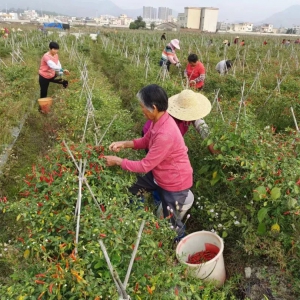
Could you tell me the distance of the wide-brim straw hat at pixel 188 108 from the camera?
3.09 m

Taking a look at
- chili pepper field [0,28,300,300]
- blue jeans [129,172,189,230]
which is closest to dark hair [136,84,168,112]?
chili pepper field [0,28,300,300]

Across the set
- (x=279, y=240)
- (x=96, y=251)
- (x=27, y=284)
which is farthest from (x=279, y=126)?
(x=27, y=284)

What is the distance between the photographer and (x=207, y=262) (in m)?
2.43

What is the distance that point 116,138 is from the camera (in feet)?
13.9

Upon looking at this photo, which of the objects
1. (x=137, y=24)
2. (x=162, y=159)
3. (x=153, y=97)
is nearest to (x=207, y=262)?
(x=162, y=159)

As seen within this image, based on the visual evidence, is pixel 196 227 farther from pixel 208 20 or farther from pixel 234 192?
pixel 208 20

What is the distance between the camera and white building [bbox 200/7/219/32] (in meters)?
77.1

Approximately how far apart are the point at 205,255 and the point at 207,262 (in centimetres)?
36

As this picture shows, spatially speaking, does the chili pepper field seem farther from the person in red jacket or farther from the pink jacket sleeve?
the person in red jacket

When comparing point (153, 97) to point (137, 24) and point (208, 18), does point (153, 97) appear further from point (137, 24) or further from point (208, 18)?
point (208, 18)

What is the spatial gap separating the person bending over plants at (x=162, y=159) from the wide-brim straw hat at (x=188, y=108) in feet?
1.38

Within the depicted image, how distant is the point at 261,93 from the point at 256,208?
4359 mm

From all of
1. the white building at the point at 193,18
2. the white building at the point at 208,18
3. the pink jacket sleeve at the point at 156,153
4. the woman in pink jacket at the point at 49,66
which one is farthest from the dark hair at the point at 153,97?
the white building at the point at 193,18

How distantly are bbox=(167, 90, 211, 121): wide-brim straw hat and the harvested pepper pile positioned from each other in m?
1.28
